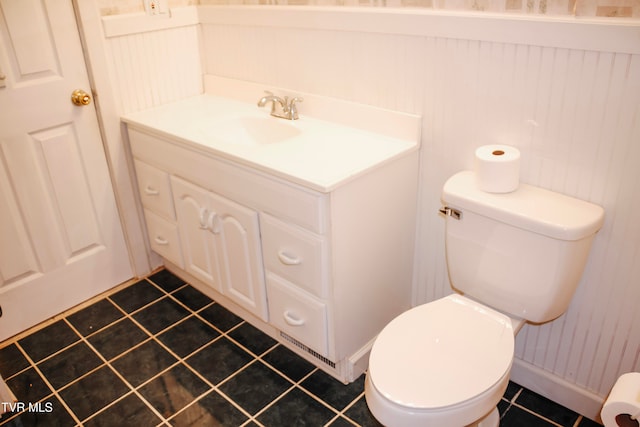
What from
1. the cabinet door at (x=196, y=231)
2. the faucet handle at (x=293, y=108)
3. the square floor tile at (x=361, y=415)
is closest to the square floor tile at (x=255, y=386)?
the square floor tile at (x=361, y=415)

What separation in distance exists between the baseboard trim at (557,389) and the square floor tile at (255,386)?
0.80m

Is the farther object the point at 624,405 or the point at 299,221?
the point at 299,221

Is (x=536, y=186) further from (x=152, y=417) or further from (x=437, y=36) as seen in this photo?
(x=152, y=417)

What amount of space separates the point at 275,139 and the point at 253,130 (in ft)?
0.38

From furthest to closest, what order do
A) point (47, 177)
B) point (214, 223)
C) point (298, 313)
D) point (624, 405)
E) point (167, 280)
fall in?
point (167, 280) < point (47, 177) < point (214, 223) < point (298, 313) < point (624, 405)

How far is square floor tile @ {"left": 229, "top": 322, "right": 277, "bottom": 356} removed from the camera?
2021 millimetres

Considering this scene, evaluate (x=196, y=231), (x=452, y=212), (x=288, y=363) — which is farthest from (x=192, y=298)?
(x=452, y=212)

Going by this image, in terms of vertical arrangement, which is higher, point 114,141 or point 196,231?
point 114,141

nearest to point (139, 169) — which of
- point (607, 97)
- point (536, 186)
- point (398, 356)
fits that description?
point (398, 356)

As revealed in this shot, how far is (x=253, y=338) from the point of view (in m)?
2.07

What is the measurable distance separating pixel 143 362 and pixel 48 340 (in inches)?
17.5

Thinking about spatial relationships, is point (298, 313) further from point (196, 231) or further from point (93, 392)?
point (93, 392)

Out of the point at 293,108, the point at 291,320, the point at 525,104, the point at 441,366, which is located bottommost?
the point at 291,320

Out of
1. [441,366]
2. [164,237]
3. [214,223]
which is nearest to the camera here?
[441,366]
